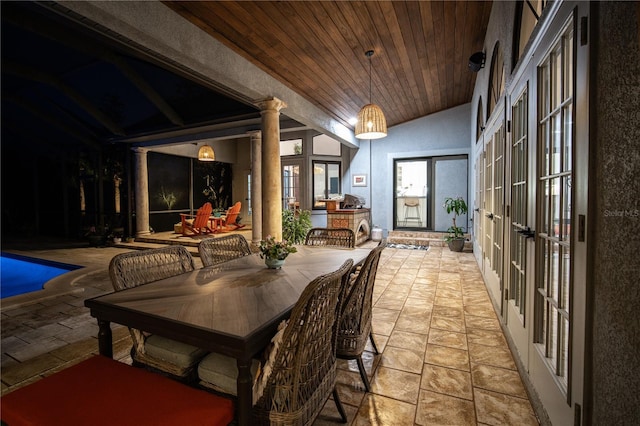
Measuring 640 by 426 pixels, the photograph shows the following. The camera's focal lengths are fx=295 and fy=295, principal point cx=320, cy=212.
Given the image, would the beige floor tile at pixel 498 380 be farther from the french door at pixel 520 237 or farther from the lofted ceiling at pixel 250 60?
the lofted ceiling at pixel 250 60

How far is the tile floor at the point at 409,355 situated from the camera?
1.70 meters

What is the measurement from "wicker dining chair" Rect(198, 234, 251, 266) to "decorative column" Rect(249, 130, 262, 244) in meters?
2.95

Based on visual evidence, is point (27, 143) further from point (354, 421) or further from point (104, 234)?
point (354, 421)

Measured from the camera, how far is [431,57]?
439 cm

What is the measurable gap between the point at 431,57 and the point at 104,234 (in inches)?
349

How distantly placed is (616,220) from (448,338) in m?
1.96

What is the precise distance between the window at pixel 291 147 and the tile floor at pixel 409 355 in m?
5.86

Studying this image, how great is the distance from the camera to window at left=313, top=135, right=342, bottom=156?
870 cm

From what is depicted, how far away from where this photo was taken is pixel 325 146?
8.80 metres

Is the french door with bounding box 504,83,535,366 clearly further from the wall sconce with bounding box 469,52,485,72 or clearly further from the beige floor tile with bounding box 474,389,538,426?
the wall sconce with bounding box 469,52,485,72

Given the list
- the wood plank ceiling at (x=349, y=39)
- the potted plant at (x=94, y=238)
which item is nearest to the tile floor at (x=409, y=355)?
the wood plank ceiling at (x=349, y=39)

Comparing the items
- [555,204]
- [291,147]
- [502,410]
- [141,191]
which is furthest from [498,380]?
[141,191]

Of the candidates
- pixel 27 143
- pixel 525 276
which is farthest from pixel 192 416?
pixel 27 143

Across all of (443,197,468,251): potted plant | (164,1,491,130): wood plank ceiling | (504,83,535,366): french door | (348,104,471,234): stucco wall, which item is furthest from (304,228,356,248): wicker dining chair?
(348,104,471,234): stucco wall
